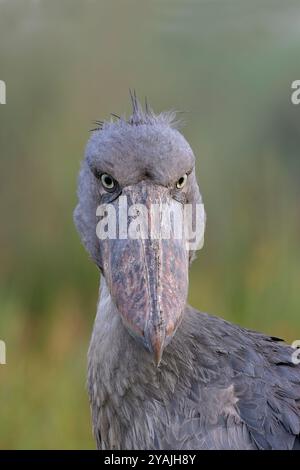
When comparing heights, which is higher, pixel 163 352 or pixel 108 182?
pixel 108 182

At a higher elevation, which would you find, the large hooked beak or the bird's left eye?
the bird's left eye

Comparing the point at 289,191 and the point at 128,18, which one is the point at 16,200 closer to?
the point at 128,18

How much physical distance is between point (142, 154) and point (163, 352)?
1.30ft

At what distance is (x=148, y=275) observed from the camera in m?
1.36

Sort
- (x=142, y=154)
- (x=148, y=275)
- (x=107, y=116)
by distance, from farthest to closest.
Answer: (x=107, y=116) → (x=142, y=154) → (x=148, y=275)

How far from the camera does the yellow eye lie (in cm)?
151

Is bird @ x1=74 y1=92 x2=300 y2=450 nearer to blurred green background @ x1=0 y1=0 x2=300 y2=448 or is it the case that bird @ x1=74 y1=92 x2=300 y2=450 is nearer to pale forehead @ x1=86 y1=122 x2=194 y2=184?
pale forehead @ x1=86 y1=122 x2=194 y2=184

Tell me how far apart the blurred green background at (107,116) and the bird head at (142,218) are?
5.25 ft

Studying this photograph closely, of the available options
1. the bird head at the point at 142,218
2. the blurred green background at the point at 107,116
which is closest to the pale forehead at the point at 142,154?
the bird head at the point at 142,218

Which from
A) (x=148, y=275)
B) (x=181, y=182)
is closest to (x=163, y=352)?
(x=148, y=275)

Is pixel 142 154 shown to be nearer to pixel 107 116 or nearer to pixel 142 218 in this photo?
pixel 142 218

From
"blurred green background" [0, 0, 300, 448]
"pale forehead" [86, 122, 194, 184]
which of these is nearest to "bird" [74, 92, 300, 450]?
"pale forehead" [86, 122, 194, 184]

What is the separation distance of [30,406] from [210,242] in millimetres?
1043

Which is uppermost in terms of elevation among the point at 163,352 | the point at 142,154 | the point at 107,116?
the point at 107,116
